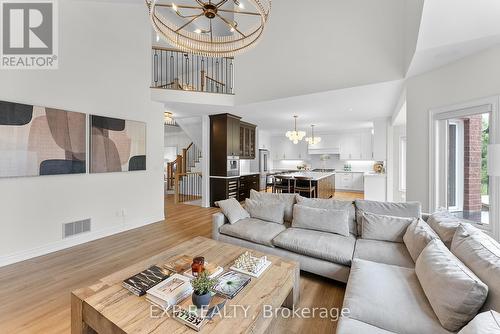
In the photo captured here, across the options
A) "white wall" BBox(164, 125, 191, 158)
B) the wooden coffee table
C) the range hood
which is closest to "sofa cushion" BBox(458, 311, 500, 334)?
the wooden coffee table

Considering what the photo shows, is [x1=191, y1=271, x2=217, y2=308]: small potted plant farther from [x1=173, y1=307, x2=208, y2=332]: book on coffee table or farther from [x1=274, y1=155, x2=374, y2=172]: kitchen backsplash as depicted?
[x1=274, y1=155, x2=374, y2=172]: kitchen backsplash

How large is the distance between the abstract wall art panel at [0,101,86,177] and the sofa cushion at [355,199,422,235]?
4.12 metres

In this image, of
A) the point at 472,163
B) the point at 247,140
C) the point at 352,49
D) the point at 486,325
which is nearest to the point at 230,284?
the point at 486,325

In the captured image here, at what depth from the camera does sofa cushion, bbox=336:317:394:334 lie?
1.19 meters

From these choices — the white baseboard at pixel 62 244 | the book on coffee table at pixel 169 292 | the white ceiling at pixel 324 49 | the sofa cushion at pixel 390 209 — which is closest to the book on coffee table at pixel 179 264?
the book on coffee table at pixel 169 292

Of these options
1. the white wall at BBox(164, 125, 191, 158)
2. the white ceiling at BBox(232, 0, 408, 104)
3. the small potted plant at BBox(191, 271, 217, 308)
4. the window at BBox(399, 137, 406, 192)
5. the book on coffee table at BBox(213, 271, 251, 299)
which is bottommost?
the book on coffee table at BBox(213, 271, 251, 299)

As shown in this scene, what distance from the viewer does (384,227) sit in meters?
2.44

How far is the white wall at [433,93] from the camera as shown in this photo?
227 cm

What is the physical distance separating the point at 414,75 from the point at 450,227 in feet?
7.43

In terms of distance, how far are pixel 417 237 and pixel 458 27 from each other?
81.5 inches

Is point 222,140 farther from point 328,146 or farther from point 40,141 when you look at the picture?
point 328,146

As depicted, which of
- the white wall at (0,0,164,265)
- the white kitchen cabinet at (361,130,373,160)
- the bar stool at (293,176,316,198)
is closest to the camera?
the white wall at (0,0,164,265)

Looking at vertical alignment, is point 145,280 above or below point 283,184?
below

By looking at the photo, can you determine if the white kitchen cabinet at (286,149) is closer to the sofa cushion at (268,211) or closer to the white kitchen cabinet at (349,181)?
the white kitchen cabinet at (349,181)
